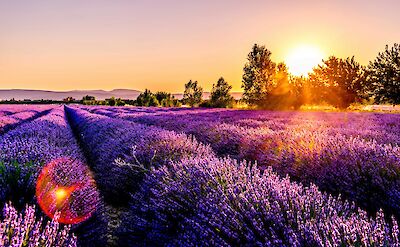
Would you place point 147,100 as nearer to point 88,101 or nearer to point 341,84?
point 88,101

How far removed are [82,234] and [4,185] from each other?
2.05 ft

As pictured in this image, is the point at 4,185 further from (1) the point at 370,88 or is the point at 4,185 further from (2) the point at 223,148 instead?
(1) the point at 370,88

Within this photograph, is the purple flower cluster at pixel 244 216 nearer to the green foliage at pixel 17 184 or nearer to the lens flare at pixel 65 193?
the lens flare at pixel 65 193

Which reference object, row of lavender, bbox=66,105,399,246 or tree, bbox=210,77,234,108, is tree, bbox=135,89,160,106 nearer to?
tree, bbox=210,77,234,108

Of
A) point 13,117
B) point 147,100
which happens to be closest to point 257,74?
point 147,100

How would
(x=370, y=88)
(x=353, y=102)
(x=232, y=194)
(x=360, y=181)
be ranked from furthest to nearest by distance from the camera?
(x=353, y=102), (x=370, y=88), (x=360, y=181), (x=232, y=194)

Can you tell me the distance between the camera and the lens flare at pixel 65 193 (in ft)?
7.22

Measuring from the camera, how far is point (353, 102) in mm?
30734

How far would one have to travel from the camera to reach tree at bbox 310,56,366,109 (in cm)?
3036

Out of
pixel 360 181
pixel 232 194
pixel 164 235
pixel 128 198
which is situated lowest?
pixel 128 198

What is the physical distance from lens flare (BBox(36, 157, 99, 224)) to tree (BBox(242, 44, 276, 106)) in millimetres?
37303

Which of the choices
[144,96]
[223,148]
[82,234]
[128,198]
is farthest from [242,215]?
[144,96]

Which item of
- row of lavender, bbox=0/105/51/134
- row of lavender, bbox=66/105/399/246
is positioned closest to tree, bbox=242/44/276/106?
row of lavender, bbox=0/105/51/134

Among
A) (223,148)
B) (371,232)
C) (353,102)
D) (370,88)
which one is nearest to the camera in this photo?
(371,232)
